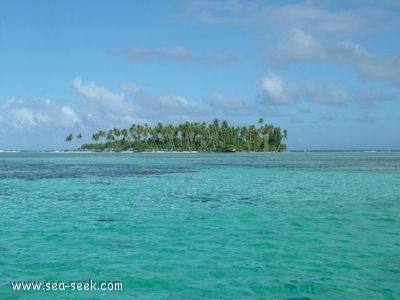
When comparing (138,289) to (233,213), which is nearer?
(138,289)

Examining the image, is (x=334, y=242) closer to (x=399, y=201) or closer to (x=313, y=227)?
(x=313, y=227)

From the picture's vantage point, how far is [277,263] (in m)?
13.3

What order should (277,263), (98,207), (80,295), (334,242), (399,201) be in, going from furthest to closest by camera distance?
1. (399,201)
2. (98,207)
3. (334,242)
4. (277,263)
5. (80,295)

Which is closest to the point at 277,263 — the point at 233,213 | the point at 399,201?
the point at 233,213

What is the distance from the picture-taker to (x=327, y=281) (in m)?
11.6

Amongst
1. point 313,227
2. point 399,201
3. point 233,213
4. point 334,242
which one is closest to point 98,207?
point 233,213

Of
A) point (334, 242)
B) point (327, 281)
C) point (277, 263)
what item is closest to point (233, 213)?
point (334, 242)

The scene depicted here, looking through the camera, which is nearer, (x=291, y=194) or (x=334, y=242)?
(x=334, y=242)

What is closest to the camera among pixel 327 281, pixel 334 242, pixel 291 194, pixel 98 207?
pixel 327 281

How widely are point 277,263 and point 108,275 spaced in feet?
17.3

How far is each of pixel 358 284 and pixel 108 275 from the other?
7.06 m

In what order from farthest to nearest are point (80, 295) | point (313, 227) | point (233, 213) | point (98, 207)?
1. point (98, 207)
2. point (233, 213)
3. point (313, 227)
4. point (80, 295)

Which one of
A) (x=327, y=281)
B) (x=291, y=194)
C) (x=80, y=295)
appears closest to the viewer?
(x=80, y=295)

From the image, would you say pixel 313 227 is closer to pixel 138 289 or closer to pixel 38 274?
pixel 138 289
